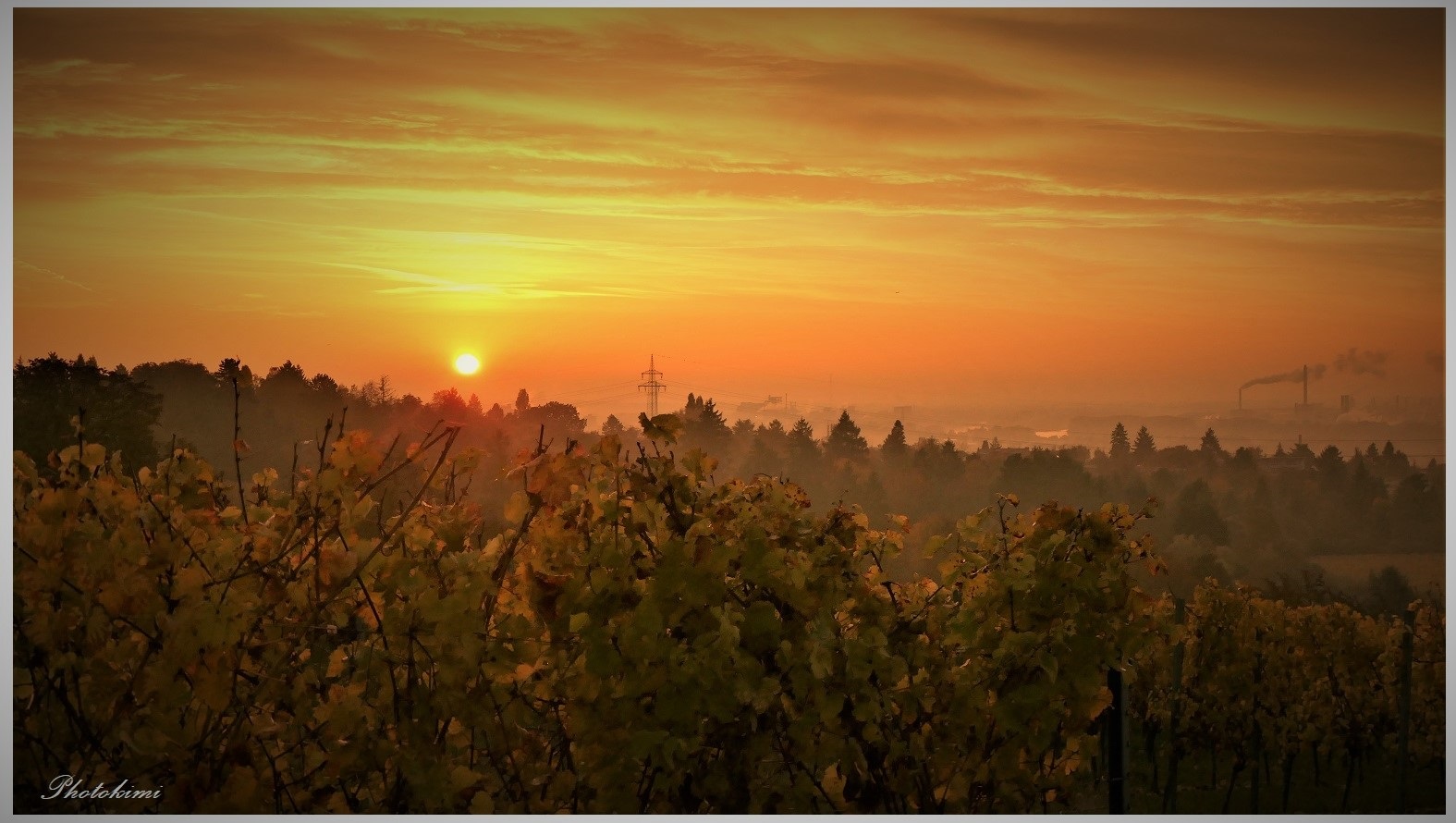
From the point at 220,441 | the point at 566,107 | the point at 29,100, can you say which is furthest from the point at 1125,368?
the point at 220,441

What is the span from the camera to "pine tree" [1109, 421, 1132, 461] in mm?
13341

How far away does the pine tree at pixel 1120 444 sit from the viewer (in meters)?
13.3

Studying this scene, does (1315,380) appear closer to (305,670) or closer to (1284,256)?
(1284,256)

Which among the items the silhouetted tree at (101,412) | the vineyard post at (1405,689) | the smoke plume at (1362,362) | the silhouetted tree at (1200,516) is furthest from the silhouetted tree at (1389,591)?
the silhouetted tree at (101,412)

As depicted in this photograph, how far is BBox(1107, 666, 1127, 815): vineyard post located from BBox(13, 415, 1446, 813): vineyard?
317 mm

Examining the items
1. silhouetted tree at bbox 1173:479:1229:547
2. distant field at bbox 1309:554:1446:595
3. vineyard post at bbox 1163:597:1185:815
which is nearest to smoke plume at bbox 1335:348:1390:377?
vineyard post at bbox 1163:597:1185:815

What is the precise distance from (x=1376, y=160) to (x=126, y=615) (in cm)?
435

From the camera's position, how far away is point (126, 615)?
2678 millimetres

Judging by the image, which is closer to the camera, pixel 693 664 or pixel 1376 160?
pixel 693 664

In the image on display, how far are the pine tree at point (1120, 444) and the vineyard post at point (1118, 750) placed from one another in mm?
9124

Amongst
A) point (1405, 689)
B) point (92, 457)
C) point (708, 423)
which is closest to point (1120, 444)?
point (1405, 689)

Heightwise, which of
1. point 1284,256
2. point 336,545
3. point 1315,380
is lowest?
point 336,545

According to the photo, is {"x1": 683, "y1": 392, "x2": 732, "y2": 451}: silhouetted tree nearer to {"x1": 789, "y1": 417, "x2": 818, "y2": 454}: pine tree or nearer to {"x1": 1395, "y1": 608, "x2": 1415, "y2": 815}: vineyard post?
{"x1": 789, "y1": 417, "x2": 818, "y2": 454}: pine tree

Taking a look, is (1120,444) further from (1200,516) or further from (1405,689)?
(1200,516)
